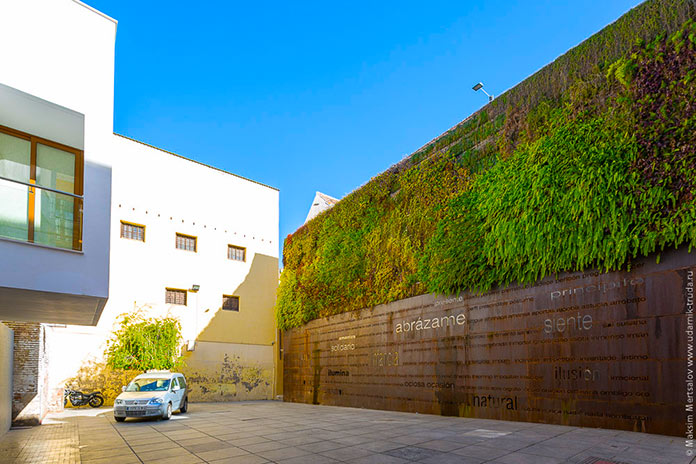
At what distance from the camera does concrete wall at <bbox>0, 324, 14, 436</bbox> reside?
34.4ft

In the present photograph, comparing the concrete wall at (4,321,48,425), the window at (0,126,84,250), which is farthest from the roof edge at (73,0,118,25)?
the concrete wall at (4,321,48,425)

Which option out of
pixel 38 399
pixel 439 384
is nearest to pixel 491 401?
pixel 439 384

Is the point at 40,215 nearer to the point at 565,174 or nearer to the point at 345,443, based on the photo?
the point at 345,443

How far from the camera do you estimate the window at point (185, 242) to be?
21219mm

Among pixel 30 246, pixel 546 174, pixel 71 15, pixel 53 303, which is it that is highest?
pixel 71 15

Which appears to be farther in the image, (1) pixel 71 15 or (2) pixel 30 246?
(1) pixel 71 15

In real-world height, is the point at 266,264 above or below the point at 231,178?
below

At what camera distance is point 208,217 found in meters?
22.3

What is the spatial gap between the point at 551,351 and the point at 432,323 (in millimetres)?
3568

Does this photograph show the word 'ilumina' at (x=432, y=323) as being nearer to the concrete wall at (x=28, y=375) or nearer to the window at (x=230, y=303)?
the concrete wall at (x=28, y=375)

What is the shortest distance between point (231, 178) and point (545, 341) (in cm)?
1837

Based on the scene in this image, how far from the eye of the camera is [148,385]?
13.9m

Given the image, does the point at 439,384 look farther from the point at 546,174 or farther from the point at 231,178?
the point at 231,178

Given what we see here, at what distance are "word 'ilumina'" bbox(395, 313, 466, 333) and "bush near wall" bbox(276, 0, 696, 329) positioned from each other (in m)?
0.69
